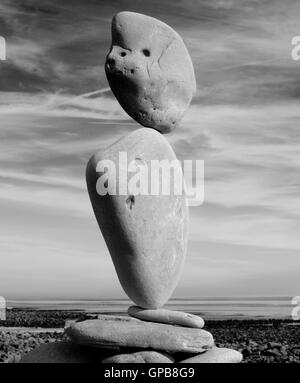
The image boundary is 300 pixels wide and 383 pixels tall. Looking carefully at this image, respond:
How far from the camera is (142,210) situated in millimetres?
9477

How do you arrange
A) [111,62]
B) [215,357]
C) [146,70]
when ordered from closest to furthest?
[215,357] < [146,70] < [111,62]

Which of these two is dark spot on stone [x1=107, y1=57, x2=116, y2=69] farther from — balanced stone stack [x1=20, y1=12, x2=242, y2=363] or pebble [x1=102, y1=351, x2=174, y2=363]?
pebble [x1=102, y1=351, x2=174, y2=363]

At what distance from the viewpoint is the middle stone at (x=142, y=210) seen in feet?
30.8

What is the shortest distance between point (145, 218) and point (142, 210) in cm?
13

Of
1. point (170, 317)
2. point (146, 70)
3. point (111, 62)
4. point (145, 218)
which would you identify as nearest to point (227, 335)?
point (170, 317)

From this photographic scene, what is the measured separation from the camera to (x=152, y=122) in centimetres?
1027

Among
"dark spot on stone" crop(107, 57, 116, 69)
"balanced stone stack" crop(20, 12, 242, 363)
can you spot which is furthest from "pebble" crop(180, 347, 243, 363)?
"dark spot on stone" crop(107, 57, 116, 69)

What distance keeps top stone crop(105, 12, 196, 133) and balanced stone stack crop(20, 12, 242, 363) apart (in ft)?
0.05

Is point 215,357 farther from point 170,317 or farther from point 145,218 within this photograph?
point 145,218

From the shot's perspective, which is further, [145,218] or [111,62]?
[111,62]

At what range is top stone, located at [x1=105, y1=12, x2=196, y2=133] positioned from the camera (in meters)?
10.1

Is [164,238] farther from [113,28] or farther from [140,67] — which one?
[113,28]

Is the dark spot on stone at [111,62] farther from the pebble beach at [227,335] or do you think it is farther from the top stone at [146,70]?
the pebble beach at [227,335]
